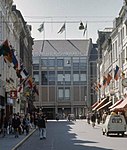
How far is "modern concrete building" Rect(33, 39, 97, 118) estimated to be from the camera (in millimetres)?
132500

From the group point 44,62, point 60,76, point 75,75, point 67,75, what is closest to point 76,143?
point 60,76

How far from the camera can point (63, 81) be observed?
13288 centimetres

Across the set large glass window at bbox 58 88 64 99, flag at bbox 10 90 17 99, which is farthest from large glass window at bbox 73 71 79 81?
flag at bbox 10 90 17 99

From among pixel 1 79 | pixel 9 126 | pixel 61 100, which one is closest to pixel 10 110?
pixel 1 79

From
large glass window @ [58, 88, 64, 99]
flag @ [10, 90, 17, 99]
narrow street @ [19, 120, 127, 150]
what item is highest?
large glass window @ [58, 88, 64, 99]

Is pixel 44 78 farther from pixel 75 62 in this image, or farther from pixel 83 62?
pixel 83 62

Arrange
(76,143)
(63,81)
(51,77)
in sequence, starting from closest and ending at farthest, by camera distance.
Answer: (76,143) < (63,81) < (51,77)

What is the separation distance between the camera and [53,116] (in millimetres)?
133125

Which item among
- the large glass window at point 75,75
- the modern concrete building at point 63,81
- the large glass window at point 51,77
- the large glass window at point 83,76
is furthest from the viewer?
the large glass window at point 75,75

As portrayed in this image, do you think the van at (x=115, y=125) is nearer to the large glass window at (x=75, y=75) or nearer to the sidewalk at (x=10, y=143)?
the sidewalk at (x=10, y=143)

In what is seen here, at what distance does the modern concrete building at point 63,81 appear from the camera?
435 feet

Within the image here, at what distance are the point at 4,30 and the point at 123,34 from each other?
18.3m

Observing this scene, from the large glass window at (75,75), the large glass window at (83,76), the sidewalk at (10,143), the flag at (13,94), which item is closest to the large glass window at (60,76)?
the large glass window at (75,75)

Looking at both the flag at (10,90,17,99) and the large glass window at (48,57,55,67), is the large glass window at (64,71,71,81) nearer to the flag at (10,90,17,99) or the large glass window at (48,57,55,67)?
the large glass window at (48,57,55,67)
